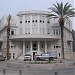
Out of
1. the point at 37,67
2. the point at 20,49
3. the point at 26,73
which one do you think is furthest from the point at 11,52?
the point at 26,73

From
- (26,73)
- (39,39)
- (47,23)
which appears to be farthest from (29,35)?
(26,73)

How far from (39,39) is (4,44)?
1068 centimetres

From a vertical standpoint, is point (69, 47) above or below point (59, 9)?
below

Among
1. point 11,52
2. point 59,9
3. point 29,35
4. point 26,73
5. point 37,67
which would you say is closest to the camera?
point 26,73

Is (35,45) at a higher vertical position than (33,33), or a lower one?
lower

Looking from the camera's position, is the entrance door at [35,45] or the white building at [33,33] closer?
the white building at [33,33]

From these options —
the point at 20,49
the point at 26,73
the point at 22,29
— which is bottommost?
the point at 26,73

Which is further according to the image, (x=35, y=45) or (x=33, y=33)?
(x=35, y=45)

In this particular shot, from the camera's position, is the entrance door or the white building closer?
the white building

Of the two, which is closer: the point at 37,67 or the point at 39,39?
the point at 37,67

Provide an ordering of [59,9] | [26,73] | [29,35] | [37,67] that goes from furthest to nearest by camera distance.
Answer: [29,35], [59,9], [37,67], [26,73]

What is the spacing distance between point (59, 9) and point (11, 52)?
58.1ft

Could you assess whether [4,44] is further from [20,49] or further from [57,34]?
[57,34]

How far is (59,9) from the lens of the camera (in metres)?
58.0
